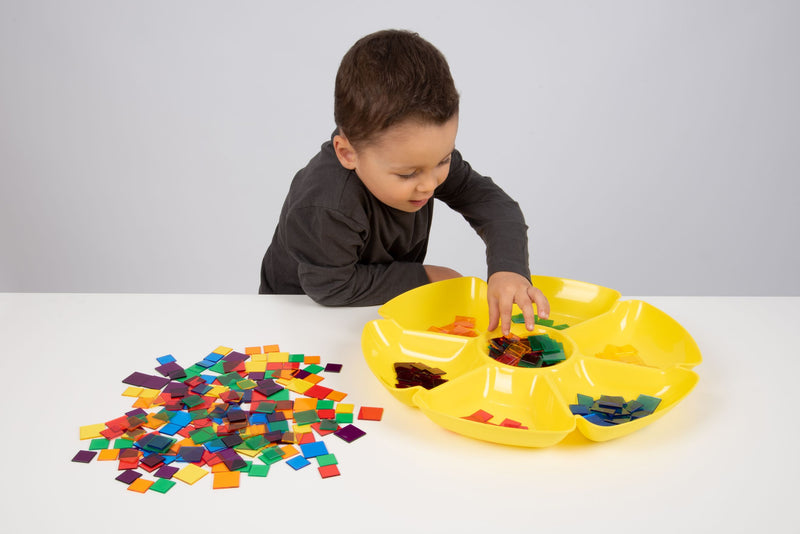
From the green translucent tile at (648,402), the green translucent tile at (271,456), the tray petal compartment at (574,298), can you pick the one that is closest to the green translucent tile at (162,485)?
the green translucent tile at (271,456)

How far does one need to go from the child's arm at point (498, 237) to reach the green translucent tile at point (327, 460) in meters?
0.39

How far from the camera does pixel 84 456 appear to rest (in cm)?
85

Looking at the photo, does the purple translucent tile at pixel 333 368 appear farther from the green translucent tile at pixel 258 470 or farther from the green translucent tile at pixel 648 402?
the green translucent tile at pixel 648 402

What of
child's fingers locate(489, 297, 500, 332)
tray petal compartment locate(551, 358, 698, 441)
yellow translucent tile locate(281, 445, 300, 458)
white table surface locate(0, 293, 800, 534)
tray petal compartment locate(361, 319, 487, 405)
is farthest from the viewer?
child's fingers locate(489, 297, 500, 332)

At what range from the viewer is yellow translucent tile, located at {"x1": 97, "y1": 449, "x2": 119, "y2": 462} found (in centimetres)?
85

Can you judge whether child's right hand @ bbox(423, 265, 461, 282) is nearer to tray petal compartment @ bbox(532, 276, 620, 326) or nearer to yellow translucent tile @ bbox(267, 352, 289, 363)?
tray petal compartment @ bbox(532, 276, 620, 326)

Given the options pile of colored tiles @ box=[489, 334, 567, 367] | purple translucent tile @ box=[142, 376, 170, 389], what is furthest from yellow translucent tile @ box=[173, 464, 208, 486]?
pile of colored tiles @ box=[489, 334, 567, 367]

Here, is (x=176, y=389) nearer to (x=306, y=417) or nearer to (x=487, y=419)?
(x=306, y=417)

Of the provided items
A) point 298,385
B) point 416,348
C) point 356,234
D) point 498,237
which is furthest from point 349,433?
point 498,237

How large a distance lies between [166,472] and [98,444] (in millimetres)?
114

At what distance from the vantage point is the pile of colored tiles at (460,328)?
121 cm

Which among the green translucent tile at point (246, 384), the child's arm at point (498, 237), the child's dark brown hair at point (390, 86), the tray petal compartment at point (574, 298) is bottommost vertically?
the green translucent tile at point (246, 384)

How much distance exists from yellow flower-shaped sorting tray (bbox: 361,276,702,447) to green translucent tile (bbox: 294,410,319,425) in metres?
0.10

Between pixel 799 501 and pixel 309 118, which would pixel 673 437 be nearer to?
pixel 799 501
